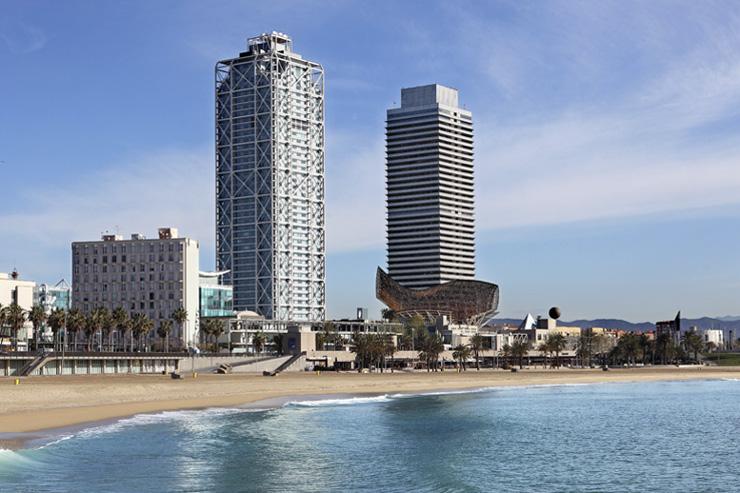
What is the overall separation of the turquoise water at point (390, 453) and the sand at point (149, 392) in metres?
4.98

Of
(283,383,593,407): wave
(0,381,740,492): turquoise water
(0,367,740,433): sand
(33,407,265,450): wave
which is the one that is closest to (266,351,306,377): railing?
(0,367,740,433): sand

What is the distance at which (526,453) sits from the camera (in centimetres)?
5819

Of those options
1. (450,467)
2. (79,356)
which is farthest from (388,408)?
(79,356)

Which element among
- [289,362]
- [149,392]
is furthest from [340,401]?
[289,362]

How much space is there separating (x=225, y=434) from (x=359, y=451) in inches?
458

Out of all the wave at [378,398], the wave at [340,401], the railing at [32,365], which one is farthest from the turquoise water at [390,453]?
the railing at [32,365]

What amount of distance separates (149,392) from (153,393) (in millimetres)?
774

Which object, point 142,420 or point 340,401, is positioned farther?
point 340,401

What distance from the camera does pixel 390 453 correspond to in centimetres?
5650

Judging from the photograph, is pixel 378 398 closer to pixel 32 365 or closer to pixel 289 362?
pixel 32 365

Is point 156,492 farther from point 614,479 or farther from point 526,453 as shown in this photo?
point 526,453

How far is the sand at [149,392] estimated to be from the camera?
70.6 m

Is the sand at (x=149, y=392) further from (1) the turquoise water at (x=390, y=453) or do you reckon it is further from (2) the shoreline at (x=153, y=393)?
(1) the turquoise water at (x=390, y=453)

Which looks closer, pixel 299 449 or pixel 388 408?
pixel 299 449
